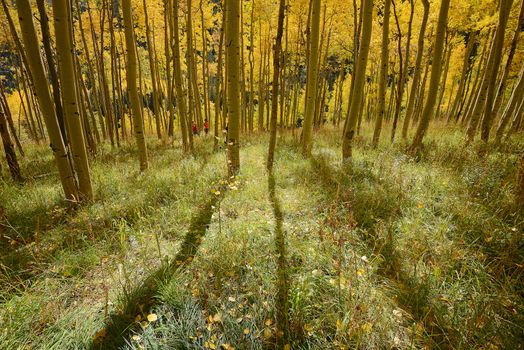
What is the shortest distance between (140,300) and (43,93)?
3.13m

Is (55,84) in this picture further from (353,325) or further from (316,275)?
(353,325)

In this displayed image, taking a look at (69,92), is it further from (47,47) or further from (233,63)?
(233,63)

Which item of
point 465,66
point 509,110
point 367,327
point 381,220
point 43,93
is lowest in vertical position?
point 367,327

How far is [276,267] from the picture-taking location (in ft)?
8.39

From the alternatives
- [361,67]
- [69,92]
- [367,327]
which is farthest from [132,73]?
[367,327]

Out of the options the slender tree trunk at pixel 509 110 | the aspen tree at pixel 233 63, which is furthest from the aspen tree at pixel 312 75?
the slender tree trunk at pixel 509 110

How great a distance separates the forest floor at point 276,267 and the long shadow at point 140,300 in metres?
0.01

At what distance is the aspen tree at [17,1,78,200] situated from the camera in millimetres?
3180

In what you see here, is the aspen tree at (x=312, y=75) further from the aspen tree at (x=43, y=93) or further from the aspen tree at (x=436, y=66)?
the aspen tree at (x=43, y=93)

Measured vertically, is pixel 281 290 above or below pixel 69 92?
below

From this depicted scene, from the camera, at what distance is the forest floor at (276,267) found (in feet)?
6.20

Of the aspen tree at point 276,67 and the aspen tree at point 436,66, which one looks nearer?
the aspen tree at point 276,67

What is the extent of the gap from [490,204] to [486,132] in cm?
368

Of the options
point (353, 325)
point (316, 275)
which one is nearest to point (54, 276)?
point (316, 275)
